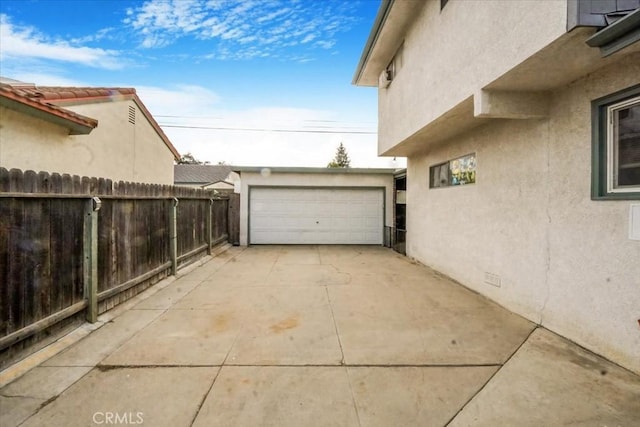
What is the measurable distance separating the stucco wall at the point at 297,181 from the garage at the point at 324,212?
→ 0.13 feet

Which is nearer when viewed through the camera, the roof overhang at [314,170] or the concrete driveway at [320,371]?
the concrete driveway at [320,371]

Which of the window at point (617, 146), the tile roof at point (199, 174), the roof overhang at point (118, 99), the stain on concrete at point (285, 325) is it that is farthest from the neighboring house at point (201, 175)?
the window at point (617, 146)

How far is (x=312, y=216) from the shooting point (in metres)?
11.3

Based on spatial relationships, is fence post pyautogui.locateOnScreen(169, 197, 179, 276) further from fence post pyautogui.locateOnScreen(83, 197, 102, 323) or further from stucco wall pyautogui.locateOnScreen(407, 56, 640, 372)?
stucco wall pyautogui.locateOnScreen(407, 56, 640, 372)

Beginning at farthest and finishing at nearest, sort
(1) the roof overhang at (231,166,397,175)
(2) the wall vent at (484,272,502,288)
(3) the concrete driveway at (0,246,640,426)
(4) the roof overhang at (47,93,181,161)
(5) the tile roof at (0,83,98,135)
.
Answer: (1) the roof overhang at (231,166,397,175) < (4) the roof overhang at (47,93,181,161) < (5) the tile roof at (0,83,98,135) < (2) the wall vent at (484,272,502,288) < (3) the concrete driveway at (0,246,640,426)

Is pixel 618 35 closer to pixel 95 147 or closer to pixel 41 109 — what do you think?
pixel 41 109

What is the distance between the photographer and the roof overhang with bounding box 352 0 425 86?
231 inches

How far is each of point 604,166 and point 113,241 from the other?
6.21 m

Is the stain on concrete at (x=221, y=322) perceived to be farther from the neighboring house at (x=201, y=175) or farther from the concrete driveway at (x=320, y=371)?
the neighboring house at (x=201, y=175)

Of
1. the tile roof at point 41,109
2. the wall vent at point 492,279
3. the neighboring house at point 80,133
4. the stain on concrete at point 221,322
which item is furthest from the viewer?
the neighboring house at point 80,133

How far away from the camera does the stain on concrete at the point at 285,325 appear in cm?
369

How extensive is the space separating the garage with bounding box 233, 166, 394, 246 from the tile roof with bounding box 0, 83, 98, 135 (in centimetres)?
535

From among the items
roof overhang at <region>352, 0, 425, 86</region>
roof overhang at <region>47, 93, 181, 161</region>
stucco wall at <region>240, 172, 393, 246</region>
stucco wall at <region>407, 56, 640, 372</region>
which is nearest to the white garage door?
stucco wall at <region>240, 172, 393, 246</region>
